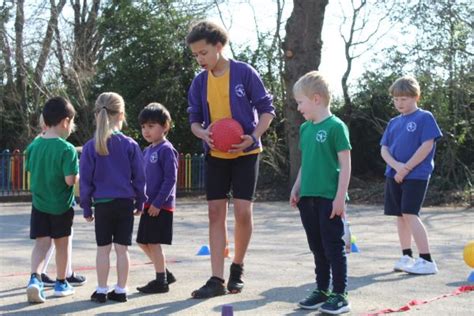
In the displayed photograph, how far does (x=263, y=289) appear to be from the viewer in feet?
19.7

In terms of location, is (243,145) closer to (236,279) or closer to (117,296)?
(236,279)

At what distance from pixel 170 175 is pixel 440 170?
1442 centimetres

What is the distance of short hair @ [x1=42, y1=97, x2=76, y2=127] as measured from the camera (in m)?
5.96

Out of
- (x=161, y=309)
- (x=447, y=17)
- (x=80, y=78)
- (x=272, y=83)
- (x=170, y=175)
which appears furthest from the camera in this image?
(x=80, y=78)

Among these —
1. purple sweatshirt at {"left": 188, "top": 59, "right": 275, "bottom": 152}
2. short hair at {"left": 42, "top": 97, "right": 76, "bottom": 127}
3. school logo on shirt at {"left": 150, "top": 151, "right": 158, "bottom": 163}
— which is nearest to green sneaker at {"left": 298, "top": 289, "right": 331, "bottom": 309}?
purple sweatshirt at {"left": 188, "top": 59, "right": 275, "bottom": 152}

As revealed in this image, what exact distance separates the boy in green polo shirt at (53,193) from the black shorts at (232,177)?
41.7 inches

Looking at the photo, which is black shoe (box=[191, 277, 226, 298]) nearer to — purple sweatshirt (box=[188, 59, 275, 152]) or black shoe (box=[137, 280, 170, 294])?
black shoe (box=[137, 280, 170, 294])

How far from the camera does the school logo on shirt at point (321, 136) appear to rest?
5.36m

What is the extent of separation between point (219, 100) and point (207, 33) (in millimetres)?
538

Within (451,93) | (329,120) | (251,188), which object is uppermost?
(451,93)

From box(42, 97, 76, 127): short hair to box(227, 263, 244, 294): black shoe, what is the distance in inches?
70.6

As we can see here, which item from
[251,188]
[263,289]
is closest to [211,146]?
[251,188]

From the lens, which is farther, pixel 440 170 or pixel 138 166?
pixel 440 170

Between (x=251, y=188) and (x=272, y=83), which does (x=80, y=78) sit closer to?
(x=272, y=83)
